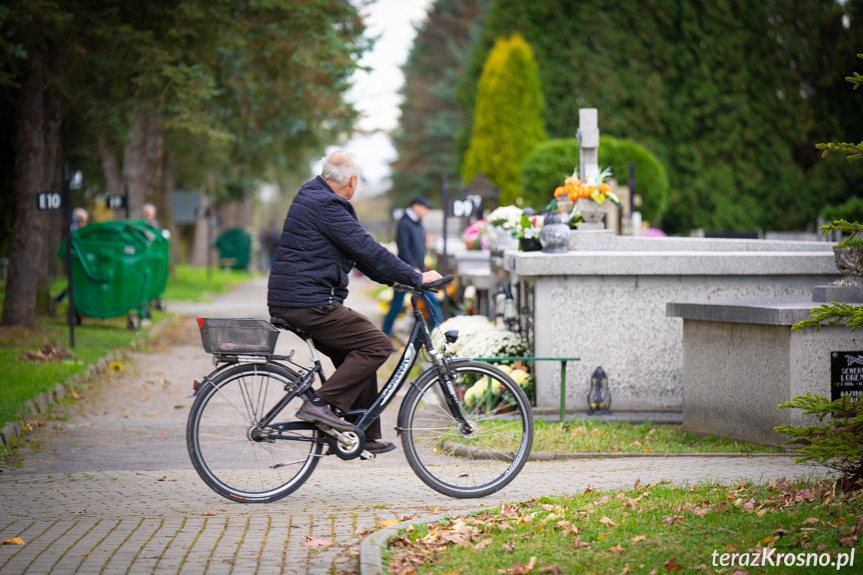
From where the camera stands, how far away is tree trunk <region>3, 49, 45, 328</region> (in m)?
14.5

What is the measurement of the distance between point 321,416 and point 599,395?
405 cm

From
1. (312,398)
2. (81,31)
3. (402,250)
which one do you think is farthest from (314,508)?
(81,31)

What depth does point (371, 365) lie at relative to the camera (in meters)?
6.04

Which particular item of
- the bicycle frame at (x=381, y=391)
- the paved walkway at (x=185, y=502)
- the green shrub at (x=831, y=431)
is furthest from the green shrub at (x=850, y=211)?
the green shrub at (x=831, y=431)

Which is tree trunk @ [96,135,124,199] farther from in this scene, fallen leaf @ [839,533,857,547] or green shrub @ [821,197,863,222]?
fallen leaf @ [839,533,857,547]

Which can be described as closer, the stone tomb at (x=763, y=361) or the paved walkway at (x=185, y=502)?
the paved walkway at (x=185, y=502)

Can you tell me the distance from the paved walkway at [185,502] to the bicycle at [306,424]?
15 centimetres

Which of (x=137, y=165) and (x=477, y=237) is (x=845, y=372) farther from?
(x=137, y=165)

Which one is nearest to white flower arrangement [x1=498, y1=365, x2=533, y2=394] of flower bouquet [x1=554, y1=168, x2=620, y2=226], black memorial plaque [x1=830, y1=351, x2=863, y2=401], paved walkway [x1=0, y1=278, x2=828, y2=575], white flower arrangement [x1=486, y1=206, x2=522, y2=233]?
paved walkway [x1=0, y1=278, x2=828, y2=575]

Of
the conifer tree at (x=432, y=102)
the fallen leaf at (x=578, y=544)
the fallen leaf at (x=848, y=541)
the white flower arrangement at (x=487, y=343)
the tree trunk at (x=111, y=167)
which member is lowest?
the fallen leaf at (x=578, y=544)

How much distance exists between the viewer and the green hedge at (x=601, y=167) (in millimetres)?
27109

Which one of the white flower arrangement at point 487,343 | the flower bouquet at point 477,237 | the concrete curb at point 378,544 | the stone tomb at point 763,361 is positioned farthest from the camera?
the flower bouquet at point 477,237

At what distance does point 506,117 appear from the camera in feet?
104

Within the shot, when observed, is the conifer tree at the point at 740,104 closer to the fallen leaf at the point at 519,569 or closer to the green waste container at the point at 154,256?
the green waste container at the point at 154,256
